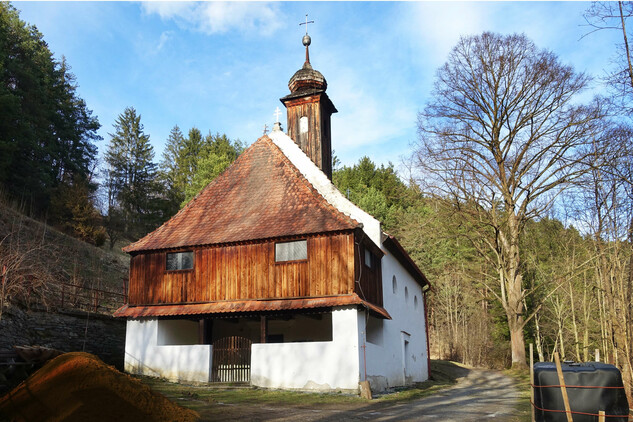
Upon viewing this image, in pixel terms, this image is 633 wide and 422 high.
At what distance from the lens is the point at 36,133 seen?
111 ft

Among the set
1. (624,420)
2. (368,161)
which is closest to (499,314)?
(368,161)

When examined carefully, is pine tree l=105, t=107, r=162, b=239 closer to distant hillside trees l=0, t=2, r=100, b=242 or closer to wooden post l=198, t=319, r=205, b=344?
distant hillside trees l=0, t=2, r=100, b=242

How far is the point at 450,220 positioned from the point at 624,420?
17.9m

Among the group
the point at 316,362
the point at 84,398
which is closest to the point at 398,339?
the point at 316,362

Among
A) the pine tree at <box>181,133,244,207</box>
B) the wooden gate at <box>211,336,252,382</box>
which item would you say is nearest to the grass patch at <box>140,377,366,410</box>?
the wooden gate at <box>211,336,252,382</box>

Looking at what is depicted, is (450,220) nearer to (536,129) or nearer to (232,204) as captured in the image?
(536,129)

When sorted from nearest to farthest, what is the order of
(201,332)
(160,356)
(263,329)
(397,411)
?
(397,411), (263,329), (160,356), (201,332)

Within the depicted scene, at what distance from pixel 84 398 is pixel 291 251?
9.36m

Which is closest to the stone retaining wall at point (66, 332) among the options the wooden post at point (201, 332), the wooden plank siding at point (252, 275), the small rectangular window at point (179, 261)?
the wooden plank siding at point (252, 275)

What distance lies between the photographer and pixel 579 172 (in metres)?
22.9

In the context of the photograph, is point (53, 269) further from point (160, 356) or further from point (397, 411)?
point (397, 411)

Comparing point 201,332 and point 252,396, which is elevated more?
point 201,332

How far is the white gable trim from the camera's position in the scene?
19250mm

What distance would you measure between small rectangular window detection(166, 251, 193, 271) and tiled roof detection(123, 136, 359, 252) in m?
A: 0.39
